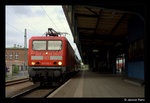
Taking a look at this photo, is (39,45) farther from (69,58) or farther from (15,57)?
(15,57)

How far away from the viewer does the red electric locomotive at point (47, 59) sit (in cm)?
994

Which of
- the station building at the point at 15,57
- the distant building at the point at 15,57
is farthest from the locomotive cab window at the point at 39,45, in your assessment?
the distant building at the point at 15,57

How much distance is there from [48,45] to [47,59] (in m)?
0.94

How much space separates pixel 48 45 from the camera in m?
10.6

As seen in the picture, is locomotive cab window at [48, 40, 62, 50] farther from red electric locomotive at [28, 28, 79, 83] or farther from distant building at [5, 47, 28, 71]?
distant building at [5, 47, 28, 71]

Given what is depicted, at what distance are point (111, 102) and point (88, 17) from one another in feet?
33.8

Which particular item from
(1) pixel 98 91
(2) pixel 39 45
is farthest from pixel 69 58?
(1) pixel 98 91

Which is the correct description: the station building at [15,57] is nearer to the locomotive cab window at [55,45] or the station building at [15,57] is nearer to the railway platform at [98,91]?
the locomotive cab window at [55,45]

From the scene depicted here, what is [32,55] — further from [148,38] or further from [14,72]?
[14,72]

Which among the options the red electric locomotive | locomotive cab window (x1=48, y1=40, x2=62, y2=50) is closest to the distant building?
the red electric locomotive

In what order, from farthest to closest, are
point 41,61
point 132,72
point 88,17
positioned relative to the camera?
point 88,17, point 132,72, point 41,61

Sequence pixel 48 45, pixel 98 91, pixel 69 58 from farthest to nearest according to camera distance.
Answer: pixel 69 58 → pixel 48 45 → pixel 98 91
